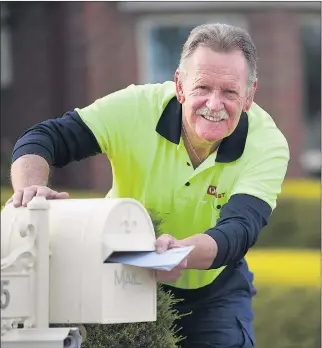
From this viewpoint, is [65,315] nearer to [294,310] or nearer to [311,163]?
[294,310]

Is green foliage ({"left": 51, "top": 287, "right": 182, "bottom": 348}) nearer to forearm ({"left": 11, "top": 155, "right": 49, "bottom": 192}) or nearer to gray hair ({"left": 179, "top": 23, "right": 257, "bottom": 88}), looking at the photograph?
forearm ({"left": 11, "top": 155, "right": 49, "bottom": 192})

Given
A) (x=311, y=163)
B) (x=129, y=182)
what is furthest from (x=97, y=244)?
(x=311, y=163)

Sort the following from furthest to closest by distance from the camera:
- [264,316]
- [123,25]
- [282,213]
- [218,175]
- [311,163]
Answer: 1. [311,163]
2. [123,25]
3. [282,213]
4. [264,316]
5. [218,175]

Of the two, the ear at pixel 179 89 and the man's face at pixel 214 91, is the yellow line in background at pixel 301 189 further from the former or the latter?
the man's face at pixel 214 91

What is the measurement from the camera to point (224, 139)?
4668 millimetres

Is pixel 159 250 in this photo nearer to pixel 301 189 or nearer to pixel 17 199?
pixel 17 199

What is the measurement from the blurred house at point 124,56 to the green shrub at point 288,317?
8.67 metres

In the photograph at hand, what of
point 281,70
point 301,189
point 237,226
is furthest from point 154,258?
point 281,70

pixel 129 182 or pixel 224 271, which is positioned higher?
pixel 129 182

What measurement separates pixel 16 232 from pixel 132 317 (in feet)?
1.47

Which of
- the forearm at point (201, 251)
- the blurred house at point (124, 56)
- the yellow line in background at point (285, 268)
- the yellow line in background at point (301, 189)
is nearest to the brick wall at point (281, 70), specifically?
the blurred house at point (124, 56)

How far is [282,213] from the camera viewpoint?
45.2 ft

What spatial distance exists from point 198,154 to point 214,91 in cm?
48

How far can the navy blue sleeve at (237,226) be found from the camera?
163 inches
